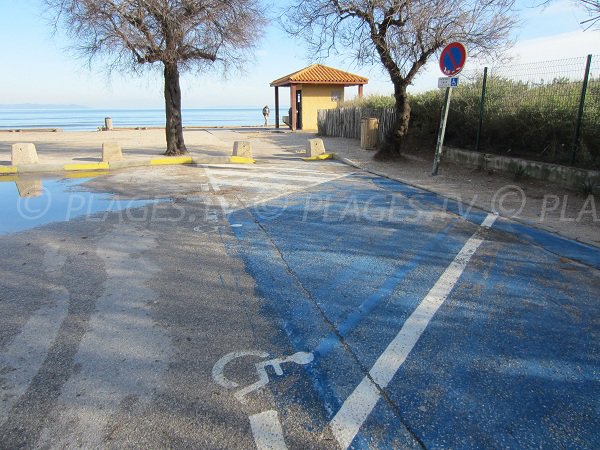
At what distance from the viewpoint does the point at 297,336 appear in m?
3.14

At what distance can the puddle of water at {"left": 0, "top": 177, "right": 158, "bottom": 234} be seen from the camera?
648cm

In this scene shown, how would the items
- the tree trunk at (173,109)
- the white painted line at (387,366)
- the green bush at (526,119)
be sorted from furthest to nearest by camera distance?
1. the tree trunk at (173,109)
2. the green bush at (526,119)
3. the white painted line at (387,366)

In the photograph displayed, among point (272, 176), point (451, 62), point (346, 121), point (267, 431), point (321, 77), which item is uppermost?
point (321, 77)

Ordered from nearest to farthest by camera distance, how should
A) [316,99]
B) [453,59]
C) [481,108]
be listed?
[453,59], [481,108], [316,99]

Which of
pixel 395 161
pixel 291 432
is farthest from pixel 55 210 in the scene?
pixel 395 161

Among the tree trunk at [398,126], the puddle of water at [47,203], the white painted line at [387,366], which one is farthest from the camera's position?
the tree trunk at [398,126]

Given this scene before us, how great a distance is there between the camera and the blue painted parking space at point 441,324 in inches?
91.5

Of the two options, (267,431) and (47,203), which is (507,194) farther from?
(47,203)

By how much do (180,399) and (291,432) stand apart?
2.34ft

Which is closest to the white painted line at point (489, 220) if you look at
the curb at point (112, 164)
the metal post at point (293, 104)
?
the curb at point (112, 164)

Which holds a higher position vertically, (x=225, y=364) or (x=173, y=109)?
(x=173, y=109)

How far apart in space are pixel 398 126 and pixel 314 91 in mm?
17203

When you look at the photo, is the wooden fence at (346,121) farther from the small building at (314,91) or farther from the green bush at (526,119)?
the small building at (314,91)

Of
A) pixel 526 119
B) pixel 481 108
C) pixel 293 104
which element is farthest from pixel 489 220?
pixel 293 104
